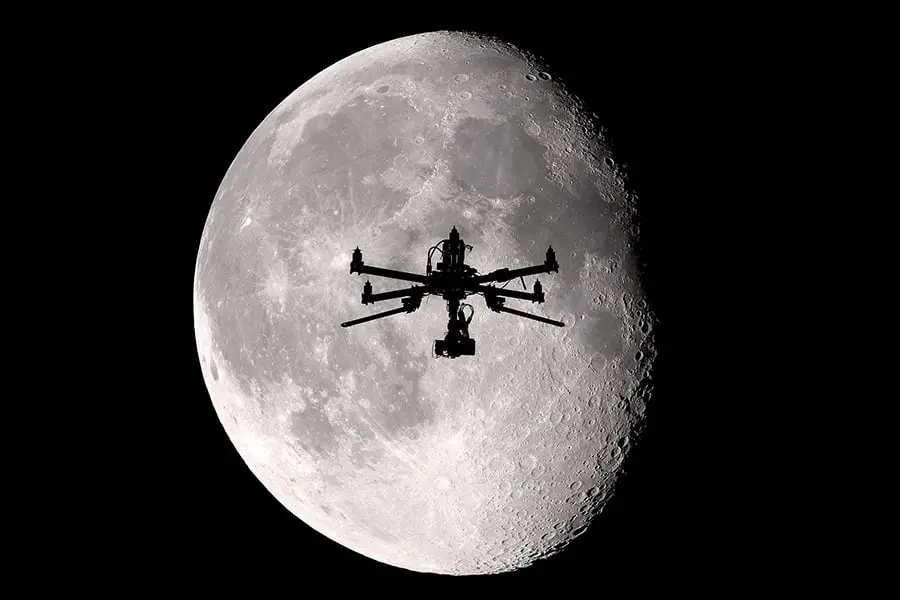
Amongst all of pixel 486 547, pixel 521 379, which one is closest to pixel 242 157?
pixel 521 379

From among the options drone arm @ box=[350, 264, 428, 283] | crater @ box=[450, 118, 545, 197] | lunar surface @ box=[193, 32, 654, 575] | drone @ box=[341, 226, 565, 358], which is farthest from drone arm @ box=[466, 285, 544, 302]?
crater @ box=[450, 118, 545, 197]

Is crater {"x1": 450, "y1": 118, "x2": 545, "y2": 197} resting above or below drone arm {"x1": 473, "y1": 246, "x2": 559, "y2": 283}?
above

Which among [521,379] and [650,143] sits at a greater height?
[650,143]

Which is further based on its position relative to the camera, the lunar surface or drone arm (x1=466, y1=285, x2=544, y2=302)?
the lunar surface

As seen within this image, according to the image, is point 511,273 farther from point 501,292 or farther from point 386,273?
point 386,273

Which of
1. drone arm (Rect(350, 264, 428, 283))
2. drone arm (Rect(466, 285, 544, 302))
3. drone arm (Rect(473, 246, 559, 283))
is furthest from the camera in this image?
drone arm (Rect(466, 285, 544, 302))

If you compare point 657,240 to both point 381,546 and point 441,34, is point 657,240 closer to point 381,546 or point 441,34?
point 441,34

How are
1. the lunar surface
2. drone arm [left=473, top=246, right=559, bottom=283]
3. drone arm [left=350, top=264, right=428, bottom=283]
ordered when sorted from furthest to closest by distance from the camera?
1. the lunar surface
2. drone arm [left=473, top=246, right=559, bottom=283]
3. drone arm [left=350, top=264, right=428, bottom=283]

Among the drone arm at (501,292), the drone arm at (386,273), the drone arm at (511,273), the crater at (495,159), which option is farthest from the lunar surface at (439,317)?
the drone arm at (386,273)

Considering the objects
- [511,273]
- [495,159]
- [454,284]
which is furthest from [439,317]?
[511,273]

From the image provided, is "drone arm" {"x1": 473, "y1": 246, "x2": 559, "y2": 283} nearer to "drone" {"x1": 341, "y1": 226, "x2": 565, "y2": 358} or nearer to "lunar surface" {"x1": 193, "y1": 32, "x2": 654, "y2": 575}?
"drone" {"x1": 341, "y1": 226, "x2": 565, "y2": 358}
